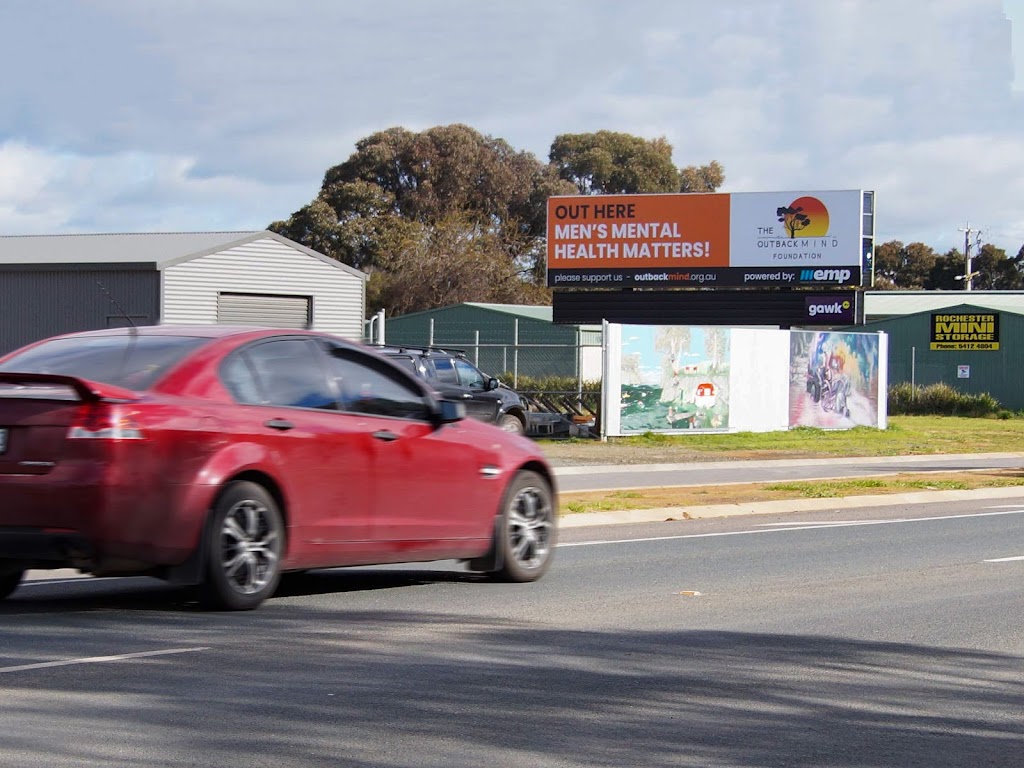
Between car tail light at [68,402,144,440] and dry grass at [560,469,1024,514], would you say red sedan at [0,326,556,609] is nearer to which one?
car tail light at [68,402,144,440]

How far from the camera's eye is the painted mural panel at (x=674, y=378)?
28969 millimetres

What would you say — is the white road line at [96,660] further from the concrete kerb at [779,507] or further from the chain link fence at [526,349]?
the chain link fence at [526,349]

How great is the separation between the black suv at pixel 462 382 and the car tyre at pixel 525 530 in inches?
530

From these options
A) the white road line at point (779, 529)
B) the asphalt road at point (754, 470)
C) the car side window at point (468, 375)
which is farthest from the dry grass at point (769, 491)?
the car side window at point (468, 375)

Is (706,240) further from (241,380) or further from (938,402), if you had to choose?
(241,380)

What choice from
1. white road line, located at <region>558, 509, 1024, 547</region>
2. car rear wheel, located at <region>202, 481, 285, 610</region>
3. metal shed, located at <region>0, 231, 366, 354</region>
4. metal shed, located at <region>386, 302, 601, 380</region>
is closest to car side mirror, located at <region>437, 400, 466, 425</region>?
car rear wheel, located at <region>202, 481, 285, 610</region>

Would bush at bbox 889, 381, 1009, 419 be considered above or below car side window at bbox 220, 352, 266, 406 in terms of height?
above

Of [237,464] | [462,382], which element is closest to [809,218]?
[462,382]

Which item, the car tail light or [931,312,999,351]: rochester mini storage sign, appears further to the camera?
[931,312,999,351]: rochester mini storage sign

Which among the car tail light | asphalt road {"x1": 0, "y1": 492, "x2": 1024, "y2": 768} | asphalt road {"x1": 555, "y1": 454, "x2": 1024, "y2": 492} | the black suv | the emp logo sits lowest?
asphalt road {"x1": 0, "y1": 492, "x2": 1024, "y2": 768}

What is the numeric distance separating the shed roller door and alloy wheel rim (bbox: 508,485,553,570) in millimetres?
23438

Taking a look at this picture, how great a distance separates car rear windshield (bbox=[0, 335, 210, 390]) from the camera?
319 inches

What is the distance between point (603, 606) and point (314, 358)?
2.38 m

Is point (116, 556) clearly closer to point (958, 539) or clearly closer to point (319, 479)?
point (319, 479)
